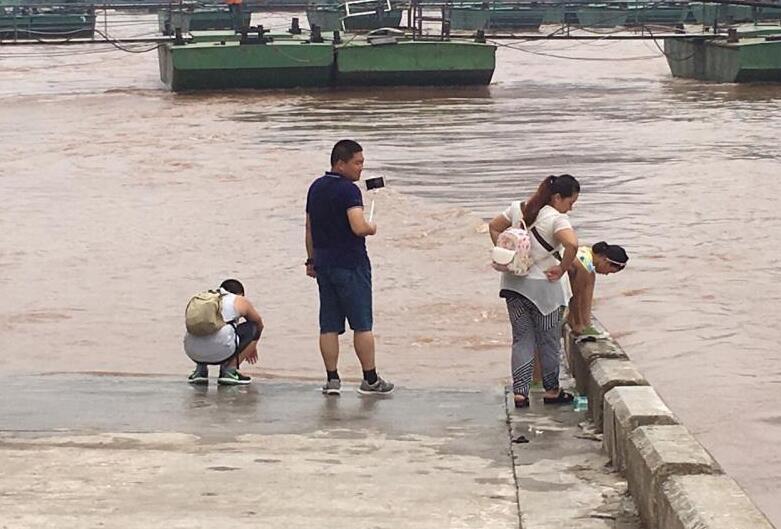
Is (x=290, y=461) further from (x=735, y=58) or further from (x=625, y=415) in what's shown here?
(x=735, y=58)

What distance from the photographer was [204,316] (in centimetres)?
811

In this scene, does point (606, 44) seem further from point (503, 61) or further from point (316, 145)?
point (316, 145)

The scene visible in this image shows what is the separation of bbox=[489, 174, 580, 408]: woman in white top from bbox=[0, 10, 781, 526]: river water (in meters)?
1.22

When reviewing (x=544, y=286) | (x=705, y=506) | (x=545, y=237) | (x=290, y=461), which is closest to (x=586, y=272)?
(x=544, y=286)

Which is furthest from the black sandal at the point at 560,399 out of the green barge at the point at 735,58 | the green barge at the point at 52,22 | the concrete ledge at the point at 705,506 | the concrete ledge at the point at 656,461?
the green barge at the point at 52,22

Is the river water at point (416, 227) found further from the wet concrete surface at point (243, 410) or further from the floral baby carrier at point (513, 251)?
the floral baby carrier at point (513, 251)

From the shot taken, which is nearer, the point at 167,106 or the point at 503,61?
the point at 167,106

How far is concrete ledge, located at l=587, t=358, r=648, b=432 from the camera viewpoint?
6531mm

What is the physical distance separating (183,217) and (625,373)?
1179 cm

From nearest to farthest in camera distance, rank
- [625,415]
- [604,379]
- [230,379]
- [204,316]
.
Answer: [625,415] → [604,379] → [204,316] → [230,379]

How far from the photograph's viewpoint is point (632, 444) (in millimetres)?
5441

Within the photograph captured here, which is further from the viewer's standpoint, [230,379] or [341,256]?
[230,379]

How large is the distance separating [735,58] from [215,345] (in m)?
30.7

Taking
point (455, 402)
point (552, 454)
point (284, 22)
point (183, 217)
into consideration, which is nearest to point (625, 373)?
point (552, 454)
